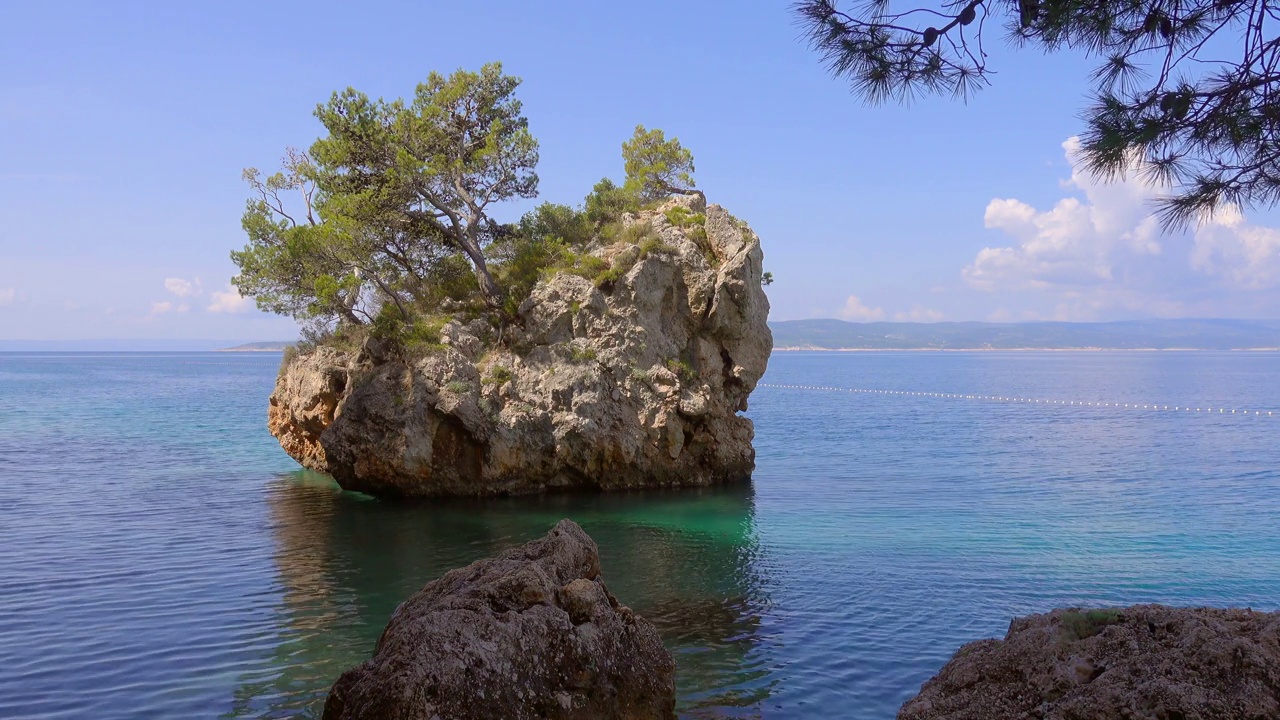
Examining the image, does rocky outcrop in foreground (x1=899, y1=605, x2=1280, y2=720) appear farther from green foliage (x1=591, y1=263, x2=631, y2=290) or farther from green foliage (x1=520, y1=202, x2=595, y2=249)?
green foliage (x1=520, y1=202, x2=595, y2=249)

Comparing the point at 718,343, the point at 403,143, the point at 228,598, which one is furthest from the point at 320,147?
the point at 228,598

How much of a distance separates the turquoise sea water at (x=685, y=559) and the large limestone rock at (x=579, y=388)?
1.25 metres

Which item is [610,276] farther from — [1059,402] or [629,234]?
[1059,402]

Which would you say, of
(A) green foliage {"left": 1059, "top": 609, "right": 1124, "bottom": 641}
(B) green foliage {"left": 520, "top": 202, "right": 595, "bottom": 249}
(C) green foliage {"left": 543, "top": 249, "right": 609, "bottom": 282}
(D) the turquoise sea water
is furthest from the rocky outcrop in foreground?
(B) green foliage {"left": 520, "top": 202, "right": 595, "bottom": 249}

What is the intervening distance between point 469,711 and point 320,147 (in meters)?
22.7

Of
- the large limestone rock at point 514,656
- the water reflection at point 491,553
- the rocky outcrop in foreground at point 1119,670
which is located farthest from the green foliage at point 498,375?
the rocky outcrop in foreground at point 1119,670

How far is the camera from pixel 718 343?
29.0 metres

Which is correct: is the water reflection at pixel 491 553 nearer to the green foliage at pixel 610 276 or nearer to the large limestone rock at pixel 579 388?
the large limestone rock at pixel 579 388

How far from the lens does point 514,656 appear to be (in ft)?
27.6

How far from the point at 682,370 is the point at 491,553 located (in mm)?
10012

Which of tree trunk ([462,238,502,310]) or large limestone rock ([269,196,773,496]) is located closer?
large limestone rock ([269,196,773,496])

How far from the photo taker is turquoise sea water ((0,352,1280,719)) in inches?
479

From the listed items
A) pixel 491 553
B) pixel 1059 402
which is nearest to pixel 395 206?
pixel 491 553

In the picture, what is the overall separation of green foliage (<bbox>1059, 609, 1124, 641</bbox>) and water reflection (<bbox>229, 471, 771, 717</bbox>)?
4.97m
